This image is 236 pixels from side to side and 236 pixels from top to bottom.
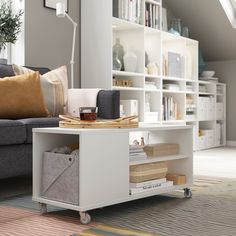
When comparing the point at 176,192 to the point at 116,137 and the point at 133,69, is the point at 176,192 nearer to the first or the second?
the point at 116,137

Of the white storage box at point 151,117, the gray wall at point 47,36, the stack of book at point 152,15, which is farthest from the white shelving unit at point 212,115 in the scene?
the gray wall at point 47,36

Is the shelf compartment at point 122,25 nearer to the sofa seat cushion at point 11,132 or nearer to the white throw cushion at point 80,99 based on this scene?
the white throw cushion at point 80,99

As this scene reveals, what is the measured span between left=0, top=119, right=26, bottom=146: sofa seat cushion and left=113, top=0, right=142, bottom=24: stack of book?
80.3 inches

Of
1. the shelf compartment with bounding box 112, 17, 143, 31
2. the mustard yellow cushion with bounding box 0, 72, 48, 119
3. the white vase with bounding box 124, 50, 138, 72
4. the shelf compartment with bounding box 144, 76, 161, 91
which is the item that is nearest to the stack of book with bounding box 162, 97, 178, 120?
the shelf compartment with bounding box 144, 76, 161, 91

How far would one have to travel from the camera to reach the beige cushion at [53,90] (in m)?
3.04

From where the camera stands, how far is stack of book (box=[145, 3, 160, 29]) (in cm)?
465

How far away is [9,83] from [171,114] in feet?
8.86

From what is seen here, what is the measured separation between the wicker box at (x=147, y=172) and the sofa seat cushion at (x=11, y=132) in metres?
0.68

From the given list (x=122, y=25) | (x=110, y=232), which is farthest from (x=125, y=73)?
(x=110, y=232)

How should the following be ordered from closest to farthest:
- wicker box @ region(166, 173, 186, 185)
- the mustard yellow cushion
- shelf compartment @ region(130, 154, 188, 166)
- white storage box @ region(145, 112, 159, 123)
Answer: shelf compartment @ region(130, 154, 188, 166), wicker box @ region(166, 173, 186, 185), the mustard yellow cushion, white storage box @ region(145, 112, 159, 123)

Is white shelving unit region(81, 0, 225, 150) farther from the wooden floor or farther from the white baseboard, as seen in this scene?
the white baseboard

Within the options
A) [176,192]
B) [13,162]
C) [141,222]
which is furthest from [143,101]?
[141,222]

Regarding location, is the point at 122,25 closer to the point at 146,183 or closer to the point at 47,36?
the point at 47,36

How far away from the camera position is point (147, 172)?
7.52 feet
